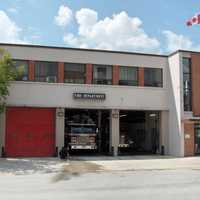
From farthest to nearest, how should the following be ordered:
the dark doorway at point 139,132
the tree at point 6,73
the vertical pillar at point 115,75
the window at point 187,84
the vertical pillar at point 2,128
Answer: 1. the dark doorway at point 139,132
2. the vertical pillar at point 115,75
3. the window at point 187,84
4. the vertical pillar at point 2,128
5. the tree at point 6,73

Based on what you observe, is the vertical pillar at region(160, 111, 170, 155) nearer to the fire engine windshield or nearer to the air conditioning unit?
the fire engine windshield

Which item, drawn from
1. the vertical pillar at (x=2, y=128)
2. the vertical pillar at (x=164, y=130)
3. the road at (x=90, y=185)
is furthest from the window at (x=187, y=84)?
the vertical pillar at (x=2, y=128)

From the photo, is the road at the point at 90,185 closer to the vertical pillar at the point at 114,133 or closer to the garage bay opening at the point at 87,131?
the vertical pillar at the point at 114,133

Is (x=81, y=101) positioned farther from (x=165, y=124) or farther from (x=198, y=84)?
(x=198, y=84)

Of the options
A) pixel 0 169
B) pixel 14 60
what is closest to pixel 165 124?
pixel 14 60

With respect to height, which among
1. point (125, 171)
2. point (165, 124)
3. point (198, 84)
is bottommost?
point (125, 171)

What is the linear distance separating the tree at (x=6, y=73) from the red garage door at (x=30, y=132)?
196 centimetres

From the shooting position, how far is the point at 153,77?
2875cm

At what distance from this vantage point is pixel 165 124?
28.6 meters

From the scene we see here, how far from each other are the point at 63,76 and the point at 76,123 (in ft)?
14.2

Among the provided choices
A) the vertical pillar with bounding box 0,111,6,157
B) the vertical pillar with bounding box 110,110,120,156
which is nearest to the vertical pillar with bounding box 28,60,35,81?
the vertical pillar with bounding box 0,111,6,157

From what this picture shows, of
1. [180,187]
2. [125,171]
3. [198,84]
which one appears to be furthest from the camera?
[198,84]

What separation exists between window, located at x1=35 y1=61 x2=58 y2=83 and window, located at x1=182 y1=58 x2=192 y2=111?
9.75 metres

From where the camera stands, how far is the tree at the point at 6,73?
74.9 ft
